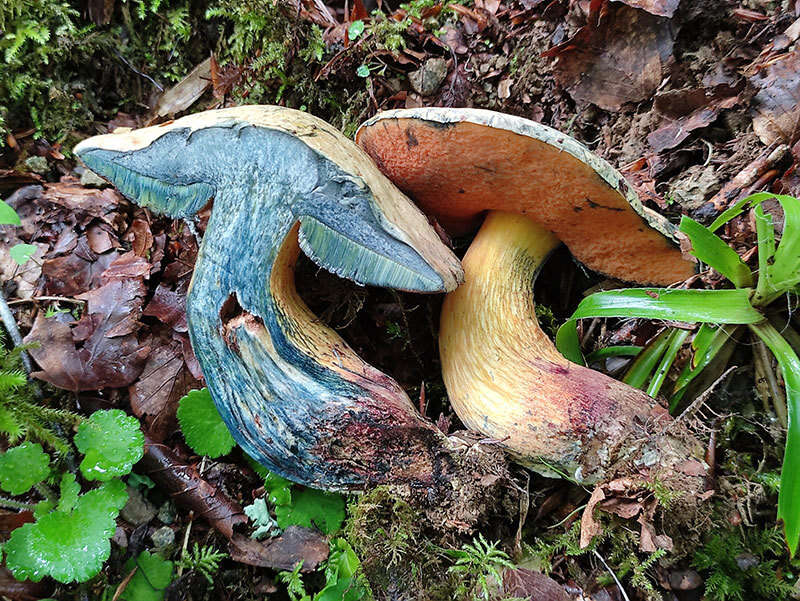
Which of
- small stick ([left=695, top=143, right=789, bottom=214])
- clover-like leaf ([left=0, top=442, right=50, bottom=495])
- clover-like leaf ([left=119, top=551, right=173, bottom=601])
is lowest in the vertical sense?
clover-like leaf ([left=119, top=551, right=173, bottom=601])

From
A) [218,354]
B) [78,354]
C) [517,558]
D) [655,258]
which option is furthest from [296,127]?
[517,558]

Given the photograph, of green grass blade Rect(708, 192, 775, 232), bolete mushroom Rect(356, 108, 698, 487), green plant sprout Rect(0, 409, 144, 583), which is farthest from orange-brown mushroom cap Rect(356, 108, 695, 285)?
green plant sprout Rect(0, 409, 144, 583)

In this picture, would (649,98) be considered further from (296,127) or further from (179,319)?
(179,319)

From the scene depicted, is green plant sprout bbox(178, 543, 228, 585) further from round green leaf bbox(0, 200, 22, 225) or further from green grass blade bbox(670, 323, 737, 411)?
green grass blade bbox(670, 323, 737, 411)

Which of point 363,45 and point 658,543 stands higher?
point 363,45

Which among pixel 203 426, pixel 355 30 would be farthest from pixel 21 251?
pixel 355 30

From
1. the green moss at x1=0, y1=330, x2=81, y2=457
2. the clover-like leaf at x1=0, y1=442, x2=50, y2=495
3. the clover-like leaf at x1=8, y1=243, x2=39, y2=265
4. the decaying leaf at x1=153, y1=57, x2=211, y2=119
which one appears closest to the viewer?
the clover-like leaf at x1=0, y1=442, x2=50, y2=495
